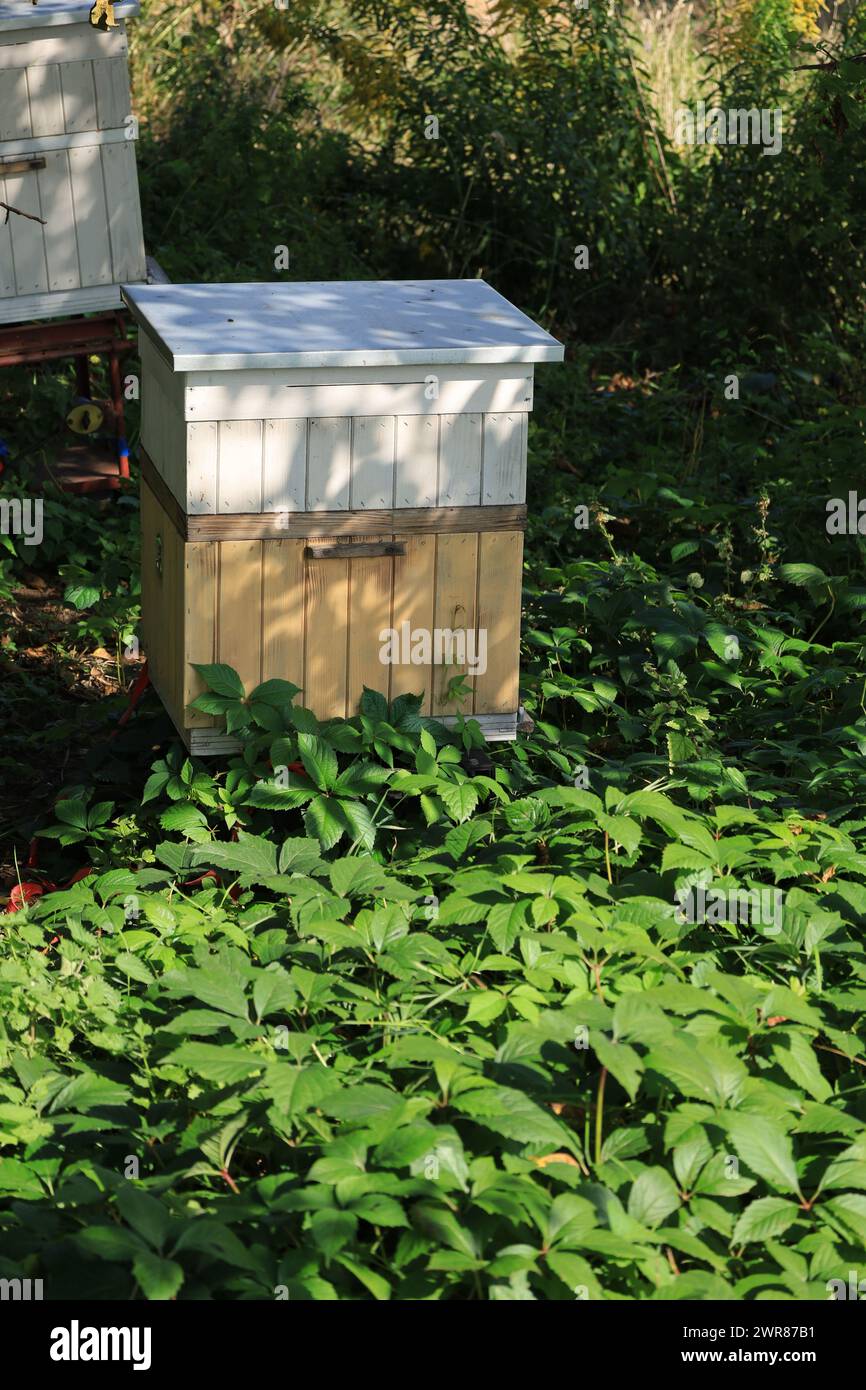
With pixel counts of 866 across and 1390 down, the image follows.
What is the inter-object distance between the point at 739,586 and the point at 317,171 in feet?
15.7

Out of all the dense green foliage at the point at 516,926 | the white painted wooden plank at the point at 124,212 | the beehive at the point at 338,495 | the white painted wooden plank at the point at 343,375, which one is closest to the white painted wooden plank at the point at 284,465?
the beehive at the point at 338,495

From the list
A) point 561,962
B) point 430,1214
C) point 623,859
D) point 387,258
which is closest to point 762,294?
point 387,258

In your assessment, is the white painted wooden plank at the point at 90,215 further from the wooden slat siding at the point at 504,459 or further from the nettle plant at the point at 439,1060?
the nettle plant at the point at 439,1060

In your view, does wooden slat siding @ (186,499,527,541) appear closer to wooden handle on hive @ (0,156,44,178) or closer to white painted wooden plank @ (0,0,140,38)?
wooden handle on hive @ (0,156,44,178)

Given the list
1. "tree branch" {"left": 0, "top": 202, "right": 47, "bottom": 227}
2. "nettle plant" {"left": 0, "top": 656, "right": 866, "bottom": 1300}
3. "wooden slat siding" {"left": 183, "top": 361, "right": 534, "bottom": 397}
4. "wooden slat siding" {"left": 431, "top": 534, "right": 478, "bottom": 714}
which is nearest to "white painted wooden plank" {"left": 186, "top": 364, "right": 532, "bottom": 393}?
"wooden slat siding" {"left": 183, "top": 361, "right": 534, "bottom": 397}

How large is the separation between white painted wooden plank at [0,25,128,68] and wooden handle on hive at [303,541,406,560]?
11.3ft

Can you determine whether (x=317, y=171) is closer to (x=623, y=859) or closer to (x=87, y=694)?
(x=87, y=694)

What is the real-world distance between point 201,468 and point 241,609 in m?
0.39

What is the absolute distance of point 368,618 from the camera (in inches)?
165

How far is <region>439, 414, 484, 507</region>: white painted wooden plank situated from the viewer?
411 cm

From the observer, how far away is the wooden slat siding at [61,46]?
6289 millimetres

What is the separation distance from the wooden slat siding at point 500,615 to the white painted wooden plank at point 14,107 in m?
3.49

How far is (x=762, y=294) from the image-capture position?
856cm

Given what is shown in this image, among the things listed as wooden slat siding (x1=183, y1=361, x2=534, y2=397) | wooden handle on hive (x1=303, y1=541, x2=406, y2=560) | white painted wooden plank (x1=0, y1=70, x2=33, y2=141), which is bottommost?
wooden handle on hive (x1=303, y1=541, x2=406, y2=560)
